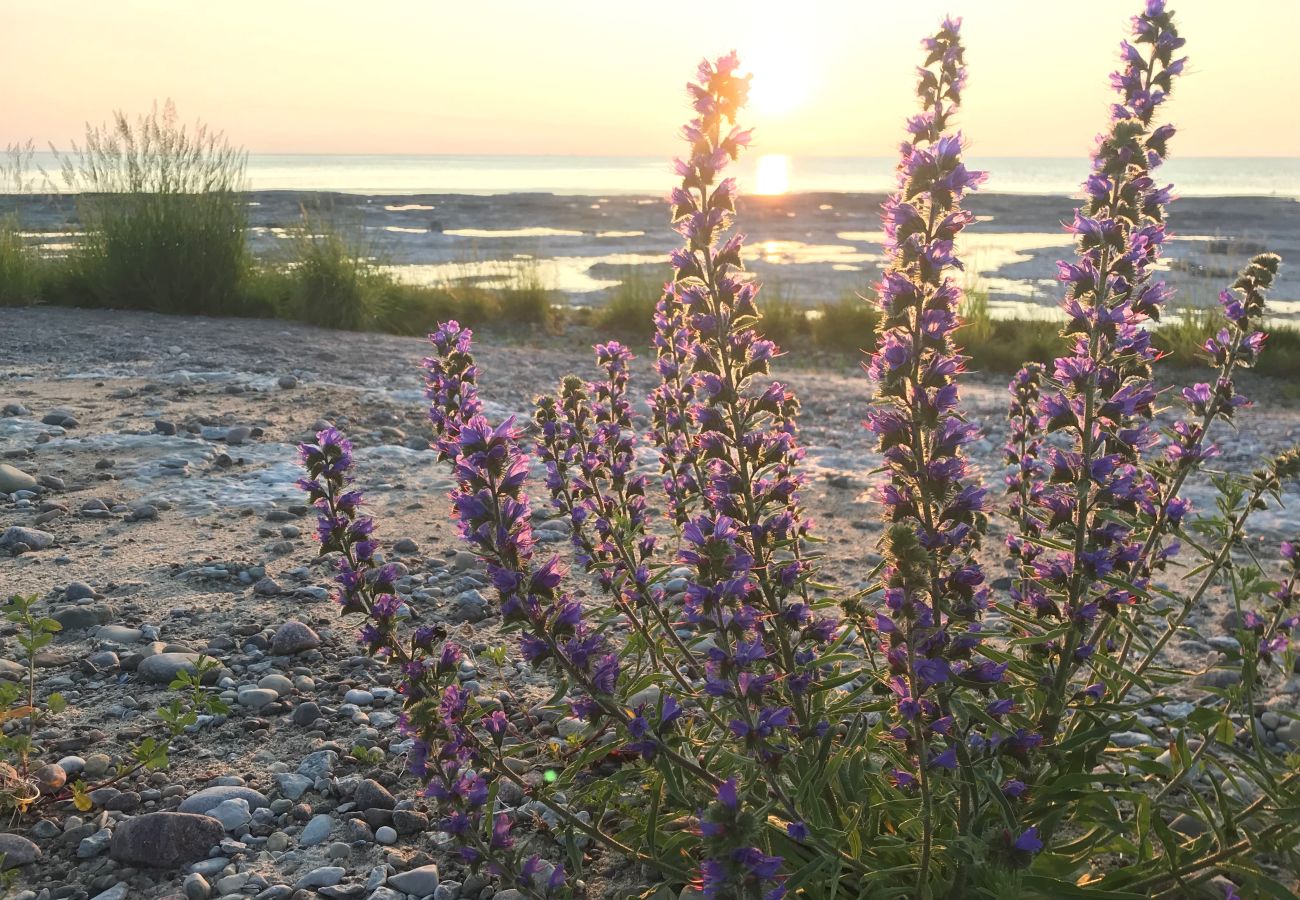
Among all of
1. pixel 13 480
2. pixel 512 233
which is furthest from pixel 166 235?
pixel 512 233

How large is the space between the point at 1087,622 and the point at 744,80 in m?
1.94

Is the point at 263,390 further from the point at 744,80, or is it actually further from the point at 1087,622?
the point at 1087,622

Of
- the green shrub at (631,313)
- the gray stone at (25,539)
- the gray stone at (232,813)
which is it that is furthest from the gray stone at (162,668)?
the green shrub at (631,313)

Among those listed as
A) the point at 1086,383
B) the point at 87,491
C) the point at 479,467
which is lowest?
the point at 87,491

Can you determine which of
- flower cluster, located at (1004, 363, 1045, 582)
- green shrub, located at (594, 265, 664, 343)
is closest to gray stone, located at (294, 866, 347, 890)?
flower cluster, located at (1004, 363, 1045, 582)

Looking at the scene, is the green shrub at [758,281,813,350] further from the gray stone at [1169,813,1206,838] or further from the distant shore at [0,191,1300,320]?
the gray stone at [1169,813,1206,838]

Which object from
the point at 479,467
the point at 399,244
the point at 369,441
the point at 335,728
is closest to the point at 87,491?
the point at 369,441

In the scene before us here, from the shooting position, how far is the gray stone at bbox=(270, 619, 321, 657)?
4.54 meters

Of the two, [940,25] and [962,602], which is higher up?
[940,25]

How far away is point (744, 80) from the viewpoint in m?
2.81

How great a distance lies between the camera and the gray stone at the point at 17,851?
3123 mm

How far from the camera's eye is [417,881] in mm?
3123

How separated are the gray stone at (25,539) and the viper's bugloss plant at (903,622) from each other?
3.66 m

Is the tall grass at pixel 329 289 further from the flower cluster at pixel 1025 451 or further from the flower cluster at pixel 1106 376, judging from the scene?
the flower cluster at pixel 1106 376
